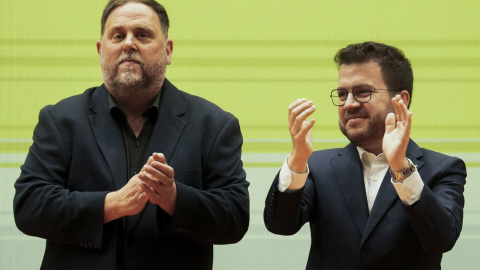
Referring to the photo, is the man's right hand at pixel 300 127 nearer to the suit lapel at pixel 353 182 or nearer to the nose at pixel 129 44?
the suit lapel at pixel 353 182

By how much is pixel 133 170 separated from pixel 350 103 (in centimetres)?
77

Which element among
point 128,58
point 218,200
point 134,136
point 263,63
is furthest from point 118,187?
point 263,63

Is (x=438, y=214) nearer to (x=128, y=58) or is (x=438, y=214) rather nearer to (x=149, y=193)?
(x=149, y=193)

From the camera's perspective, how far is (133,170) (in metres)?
2.34

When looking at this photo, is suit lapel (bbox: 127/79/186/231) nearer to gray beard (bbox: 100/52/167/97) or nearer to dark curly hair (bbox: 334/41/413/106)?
gray beard (bbox: 100/52/167/97)

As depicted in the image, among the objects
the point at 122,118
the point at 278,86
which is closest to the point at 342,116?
the point at 122,118

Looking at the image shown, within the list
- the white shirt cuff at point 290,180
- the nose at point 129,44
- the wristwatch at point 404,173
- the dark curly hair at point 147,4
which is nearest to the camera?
the wristwatch at point 404,173

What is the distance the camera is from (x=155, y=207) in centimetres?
231

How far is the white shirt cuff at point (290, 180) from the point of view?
2.28m

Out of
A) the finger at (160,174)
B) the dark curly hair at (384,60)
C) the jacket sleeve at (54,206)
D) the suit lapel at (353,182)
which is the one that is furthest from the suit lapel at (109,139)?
the dark curly hair at (384,60)

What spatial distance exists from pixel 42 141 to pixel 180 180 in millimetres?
474

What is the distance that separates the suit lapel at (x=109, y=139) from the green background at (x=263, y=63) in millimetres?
1044

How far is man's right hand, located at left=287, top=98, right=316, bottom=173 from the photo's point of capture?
2215 mm

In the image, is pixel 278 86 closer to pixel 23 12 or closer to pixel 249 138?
pixel 249 138
